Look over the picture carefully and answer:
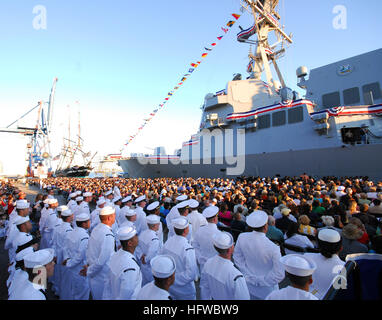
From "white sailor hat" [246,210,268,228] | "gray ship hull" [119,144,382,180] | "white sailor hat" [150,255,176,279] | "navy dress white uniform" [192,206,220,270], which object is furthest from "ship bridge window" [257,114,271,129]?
"white sailor hat" [150,255,176,279]

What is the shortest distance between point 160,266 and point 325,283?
171cm

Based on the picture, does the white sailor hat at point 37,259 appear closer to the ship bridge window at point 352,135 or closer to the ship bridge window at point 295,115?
the ship bridge window at point 352,135

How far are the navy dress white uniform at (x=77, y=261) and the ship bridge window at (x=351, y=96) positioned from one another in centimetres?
1856

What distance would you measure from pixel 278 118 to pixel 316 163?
419cm

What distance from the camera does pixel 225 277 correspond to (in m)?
2.01

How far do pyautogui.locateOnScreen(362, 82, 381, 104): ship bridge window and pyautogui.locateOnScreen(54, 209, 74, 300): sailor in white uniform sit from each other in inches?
729

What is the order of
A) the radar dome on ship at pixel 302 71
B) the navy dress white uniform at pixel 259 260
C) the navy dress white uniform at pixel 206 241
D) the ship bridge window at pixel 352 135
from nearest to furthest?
the navy dress white uniform at pixel 259 260 < the navy dress white uniform at pixel 206 241 < the ship bridge window at pixel 352 135 < the radar dome on ship at pixel 302 71

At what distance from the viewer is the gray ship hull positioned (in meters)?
11.3

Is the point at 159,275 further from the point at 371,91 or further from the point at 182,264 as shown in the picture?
the point at 371,91

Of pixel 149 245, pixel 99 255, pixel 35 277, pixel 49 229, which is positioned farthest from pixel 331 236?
pixel 49 229

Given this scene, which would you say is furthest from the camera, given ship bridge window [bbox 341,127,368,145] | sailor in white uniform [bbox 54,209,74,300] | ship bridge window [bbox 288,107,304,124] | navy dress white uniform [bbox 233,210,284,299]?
ship bridge window [bbox 288,107,304,124]

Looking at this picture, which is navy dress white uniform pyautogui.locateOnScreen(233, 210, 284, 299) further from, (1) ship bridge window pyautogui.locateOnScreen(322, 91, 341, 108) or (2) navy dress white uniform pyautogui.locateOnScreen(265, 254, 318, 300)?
(1) ship bridge window pyautogui.locateOnScreen(322, 91, 341, 108)

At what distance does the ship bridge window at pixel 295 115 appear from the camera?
14109 millimetres

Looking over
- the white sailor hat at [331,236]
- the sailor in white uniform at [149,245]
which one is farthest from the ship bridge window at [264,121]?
the white sailor hat at [331,236]
